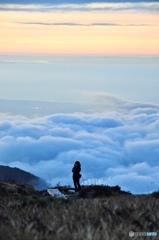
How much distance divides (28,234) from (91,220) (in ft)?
6.78

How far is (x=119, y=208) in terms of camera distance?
10867mm

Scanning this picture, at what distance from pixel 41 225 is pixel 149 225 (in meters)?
1.73

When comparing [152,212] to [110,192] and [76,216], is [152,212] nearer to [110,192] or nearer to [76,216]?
[76,216]

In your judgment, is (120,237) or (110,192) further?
(110,192)

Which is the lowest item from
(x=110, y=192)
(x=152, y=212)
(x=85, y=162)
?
(x=152, y=212)

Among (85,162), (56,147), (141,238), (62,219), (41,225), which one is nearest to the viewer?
(141,238)

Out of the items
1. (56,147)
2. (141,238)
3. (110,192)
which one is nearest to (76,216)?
(141,238)

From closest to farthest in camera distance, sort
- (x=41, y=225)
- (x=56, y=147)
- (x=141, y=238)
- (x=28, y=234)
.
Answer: (x=28, y=234)
(x=141, y=238)
(x=41, y=225)
(x=56, y=147)

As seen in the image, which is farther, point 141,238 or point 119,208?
point 119,208

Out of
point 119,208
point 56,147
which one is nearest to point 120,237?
point 119,208

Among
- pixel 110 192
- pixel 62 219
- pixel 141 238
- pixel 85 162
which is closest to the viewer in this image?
pixel 141 238

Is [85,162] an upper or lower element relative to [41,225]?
upper

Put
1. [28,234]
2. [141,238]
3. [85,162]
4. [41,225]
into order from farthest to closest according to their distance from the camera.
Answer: [85,162]
[41,225]
[141,238]
[28,234]

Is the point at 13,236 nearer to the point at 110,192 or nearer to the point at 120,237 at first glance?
the point at 120,237
